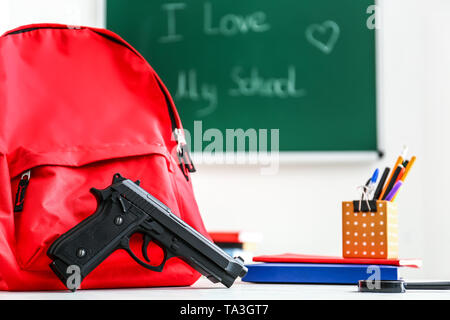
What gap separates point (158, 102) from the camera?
73cm

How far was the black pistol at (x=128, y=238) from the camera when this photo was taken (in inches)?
22.7

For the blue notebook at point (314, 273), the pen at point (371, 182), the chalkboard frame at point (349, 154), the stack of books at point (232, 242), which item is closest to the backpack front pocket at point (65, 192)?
the blue notebook at point (314, 273)

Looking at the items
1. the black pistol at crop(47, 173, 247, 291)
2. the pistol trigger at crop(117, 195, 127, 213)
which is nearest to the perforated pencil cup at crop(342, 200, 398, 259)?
the black pistol at crop(47, 173, 247, 291)

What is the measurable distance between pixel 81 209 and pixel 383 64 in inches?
49.5

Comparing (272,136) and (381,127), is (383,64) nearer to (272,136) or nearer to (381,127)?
(381,127)

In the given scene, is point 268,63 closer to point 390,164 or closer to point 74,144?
point 390,164

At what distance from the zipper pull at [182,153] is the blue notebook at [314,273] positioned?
0.15 metres

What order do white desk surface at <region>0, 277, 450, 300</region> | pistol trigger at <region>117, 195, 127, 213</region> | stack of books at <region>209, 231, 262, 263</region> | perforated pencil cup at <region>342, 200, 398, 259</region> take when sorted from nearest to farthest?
white desk surface at <region>0, 277, 450, 300</region> < pistol trigger at <region>117, 195, 127, 213</region> < perforated pencil cup at <region>342, 200, 398, 259</region> < stack of books at <region>209, 231, 262, 263</region>

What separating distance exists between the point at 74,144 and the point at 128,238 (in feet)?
0.44

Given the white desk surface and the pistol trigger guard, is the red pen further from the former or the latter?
the pistol trigger guard

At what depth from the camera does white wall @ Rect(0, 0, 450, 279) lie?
163 centimetres

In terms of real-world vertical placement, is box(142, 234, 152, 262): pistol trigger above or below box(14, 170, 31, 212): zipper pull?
below

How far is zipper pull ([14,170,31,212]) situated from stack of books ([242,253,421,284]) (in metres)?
0.28
